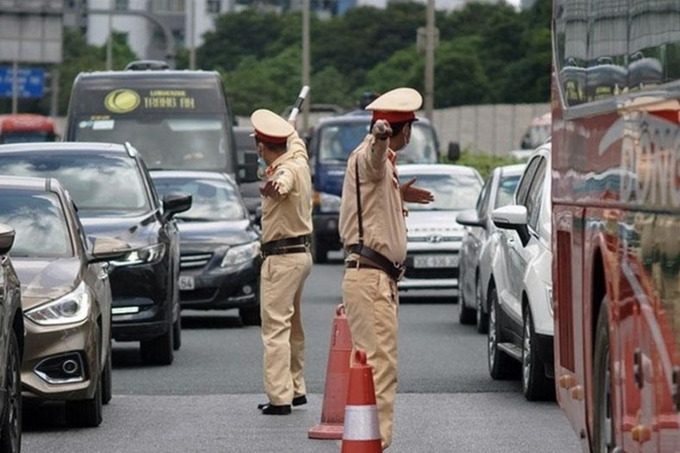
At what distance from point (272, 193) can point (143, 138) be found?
18355 millimetres

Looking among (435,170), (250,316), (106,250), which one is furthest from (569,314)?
(435,170)

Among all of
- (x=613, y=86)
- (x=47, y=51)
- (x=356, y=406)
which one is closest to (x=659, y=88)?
(x=613, y=86)

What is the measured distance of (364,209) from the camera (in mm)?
11781

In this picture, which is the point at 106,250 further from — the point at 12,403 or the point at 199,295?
the point at 199,295

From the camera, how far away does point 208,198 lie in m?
24.2

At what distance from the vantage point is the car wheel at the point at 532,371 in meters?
14.9

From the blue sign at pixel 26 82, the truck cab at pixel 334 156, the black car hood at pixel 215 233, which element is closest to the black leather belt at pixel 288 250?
the black car hood at pixel 215 233

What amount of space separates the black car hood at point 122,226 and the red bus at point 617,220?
7.31 metres

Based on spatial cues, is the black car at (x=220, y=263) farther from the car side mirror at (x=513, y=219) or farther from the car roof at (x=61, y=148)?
the car side mirror at (x=513, y=219)

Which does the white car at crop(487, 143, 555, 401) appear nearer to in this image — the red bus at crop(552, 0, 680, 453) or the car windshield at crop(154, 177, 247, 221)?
the red bus at crop(552, 0, 680, 453)

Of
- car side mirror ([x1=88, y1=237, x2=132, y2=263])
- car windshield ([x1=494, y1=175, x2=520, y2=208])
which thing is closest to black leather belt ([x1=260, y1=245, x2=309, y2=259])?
car side mirror ([x1=88, y1=237, x2=132, y2=263])

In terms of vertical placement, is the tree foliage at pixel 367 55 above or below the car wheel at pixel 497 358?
above

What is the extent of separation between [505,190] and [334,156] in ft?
57.5

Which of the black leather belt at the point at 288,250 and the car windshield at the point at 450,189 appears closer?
the black leather belt at the point at 288,250
